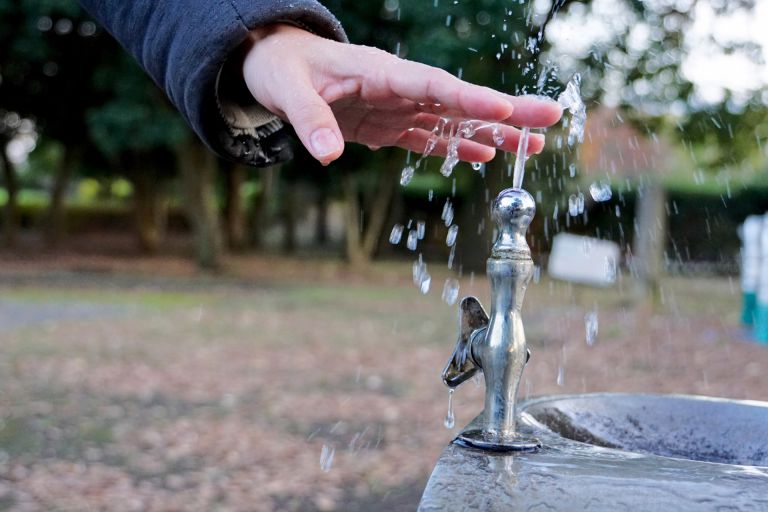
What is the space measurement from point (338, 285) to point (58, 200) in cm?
1306

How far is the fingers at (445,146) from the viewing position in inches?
70.4

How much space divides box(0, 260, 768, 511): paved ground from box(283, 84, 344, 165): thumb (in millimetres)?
3603

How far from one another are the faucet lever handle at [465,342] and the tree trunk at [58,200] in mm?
24981

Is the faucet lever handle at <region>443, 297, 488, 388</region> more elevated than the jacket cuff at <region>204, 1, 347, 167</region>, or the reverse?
the jacket cuff at <region>204, 1, 347, 167</region>

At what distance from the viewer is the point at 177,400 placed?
276 inches

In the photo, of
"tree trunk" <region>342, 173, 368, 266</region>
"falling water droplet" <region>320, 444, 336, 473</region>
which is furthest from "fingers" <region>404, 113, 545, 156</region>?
"tree trunk" <region>342, 173, 368, 266</region>

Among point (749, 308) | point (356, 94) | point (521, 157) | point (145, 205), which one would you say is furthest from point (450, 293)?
point (145, 205)

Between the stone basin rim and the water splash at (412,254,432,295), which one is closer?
the stone basin rim

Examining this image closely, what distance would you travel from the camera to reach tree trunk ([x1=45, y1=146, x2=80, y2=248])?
1000 inches

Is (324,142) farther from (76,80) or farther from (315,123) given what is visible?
(76,80)

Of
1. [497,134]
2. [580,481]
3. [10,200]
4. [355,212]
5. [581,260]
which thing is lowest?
[580,481]

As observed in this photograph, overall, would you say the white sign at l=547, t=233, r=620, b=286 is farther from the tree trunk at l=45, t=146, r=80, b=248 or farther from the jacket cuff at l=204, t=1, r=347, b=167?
the tree trunk at l=45, t=146, r=80, b=248

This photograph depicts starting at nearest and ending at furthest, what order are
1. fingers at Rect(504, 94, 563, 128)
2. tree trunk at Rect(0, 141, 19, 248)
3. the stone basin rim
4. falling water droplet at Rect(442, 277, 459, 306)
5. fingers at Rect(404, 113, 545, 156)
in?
fingers at Rect(504, 94, 563, 128) → fingers at Rect(404, 113, 545, 156) → the stone basin rim → falling water droplet at Rect(442, 277, 459, 306) → tree trunk at Rect(0, 141, 19, 248)

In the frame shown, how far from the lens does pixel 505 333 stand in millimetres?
1491
